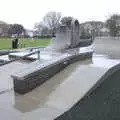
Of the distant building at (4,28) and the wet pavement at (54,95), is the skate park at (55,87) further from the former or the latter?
the distant building at (4,28)

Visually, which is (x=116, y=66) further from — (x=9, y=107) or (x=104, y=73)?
(x=9, y=107)

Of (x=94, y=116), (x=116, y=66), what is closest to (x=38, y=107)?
(x=94, y=116)

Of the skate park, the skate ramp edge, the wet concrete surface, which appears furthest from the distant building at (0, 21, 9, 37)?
the skate ramp edge

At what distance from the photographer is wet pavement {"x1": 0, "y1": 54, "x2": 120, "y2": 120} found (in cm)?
261

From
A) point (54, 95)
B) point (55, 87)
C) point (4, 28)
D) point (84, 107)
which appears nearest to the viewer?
point (84, 107)

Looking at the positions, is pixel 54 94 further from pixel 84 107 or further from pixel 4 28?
pixel 4 28

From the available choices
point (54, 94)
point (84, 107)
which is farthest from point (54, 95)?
point (84, 107)

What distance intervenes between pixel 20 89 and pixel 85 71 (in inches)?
35.6

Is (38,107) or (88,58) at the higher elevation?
(88,58)

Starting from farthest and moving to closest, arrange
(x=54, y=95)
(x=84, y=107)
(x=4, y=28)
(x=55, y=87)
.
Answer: (x=4, y=28)
(x=55, y=87)
(x=54, y=95)
(x=84, y=107)

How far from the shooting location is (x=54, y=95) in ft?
9.73

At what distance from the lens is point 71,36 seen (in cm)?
543

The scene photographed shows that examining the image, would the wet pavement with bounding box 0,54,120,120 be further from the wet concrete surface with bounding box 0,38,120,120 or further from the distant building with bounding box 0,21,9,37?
the distant building with bounding box 0,21,9,37

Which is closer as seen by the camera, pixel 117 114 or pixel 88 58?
pixel 117 114
